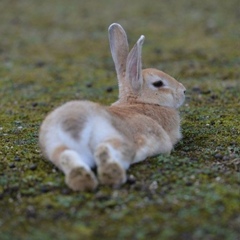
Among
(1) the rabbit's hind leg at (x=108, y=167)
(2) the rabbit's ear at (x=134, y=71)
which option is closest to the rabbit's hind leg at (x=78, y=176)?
(1) the rabbit's hind leg at (x=108, y=167)

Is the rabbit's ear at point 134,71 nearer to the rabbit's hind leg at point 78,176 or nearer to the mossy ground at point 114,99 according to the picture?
the mossy ground at point 114,99

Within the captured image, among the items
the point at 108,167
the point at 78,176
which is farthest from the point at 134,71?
the point at 78,176

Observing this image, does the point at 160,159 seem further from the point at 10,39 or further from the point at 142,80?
the point at 10,39

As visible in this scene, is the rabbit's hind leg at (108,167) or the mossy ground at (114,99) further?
the rabbit's hind leg at (108,167)

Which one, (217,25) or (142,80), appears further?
(217,25)

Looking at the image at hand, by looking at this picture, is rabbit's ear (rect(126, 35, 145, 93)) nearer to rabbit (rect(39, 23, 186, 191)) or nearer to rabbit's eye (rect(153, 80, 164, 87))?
rabbit (rect(39, 23, 186, 191))

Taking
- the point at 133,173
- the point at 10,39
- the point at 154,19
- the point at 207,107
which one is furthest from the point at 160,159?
the point at 154,19

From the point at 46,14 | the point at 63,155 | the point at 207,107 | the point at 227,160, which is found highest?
the point at 63,155
